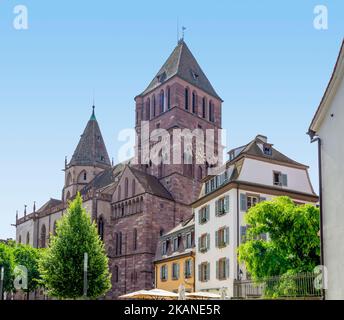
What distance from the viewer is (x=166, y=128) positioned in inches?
2938

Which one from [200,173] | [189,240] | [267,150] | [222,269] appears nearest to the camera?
[222,269]

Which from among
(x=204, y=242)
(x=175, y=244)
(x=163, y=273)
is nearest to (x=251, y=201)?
(x=204, y=242)

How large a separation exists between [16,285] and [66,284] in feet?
91.3

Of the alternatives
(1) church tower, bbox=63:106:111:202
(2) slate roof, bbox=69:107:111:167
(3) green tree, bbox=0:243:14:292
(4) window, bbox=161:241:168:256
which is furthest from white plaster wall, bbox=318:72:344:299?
(2) slate roof, bbox=69:107:111:167

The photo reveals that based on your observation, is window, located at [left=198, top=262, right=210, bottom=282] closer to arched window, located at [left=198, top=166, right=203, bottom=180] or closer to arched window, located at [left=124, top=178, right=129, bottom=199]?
arched window, located at [left=124, top=178, right=129, bottom=199]

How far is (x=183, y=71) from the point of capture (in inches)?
3115

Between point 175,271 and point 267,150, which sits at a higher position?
point 267,150

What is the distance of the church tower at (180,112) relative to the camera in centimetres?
7088

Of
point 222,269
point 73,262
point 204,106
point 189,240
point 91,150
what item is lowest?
point 222,269

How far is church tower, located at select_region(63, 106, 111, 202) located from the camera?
323 ft

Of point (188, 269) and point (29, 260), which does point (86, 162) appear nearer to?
point (29, 260)

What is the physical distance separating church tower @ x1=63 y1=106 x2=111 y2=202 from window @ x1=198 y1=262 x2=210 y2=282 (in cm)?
5404

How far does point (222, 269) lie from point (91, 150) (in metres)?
63.0

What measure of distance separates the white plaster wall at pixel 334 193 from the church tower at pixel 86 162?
76.5m
